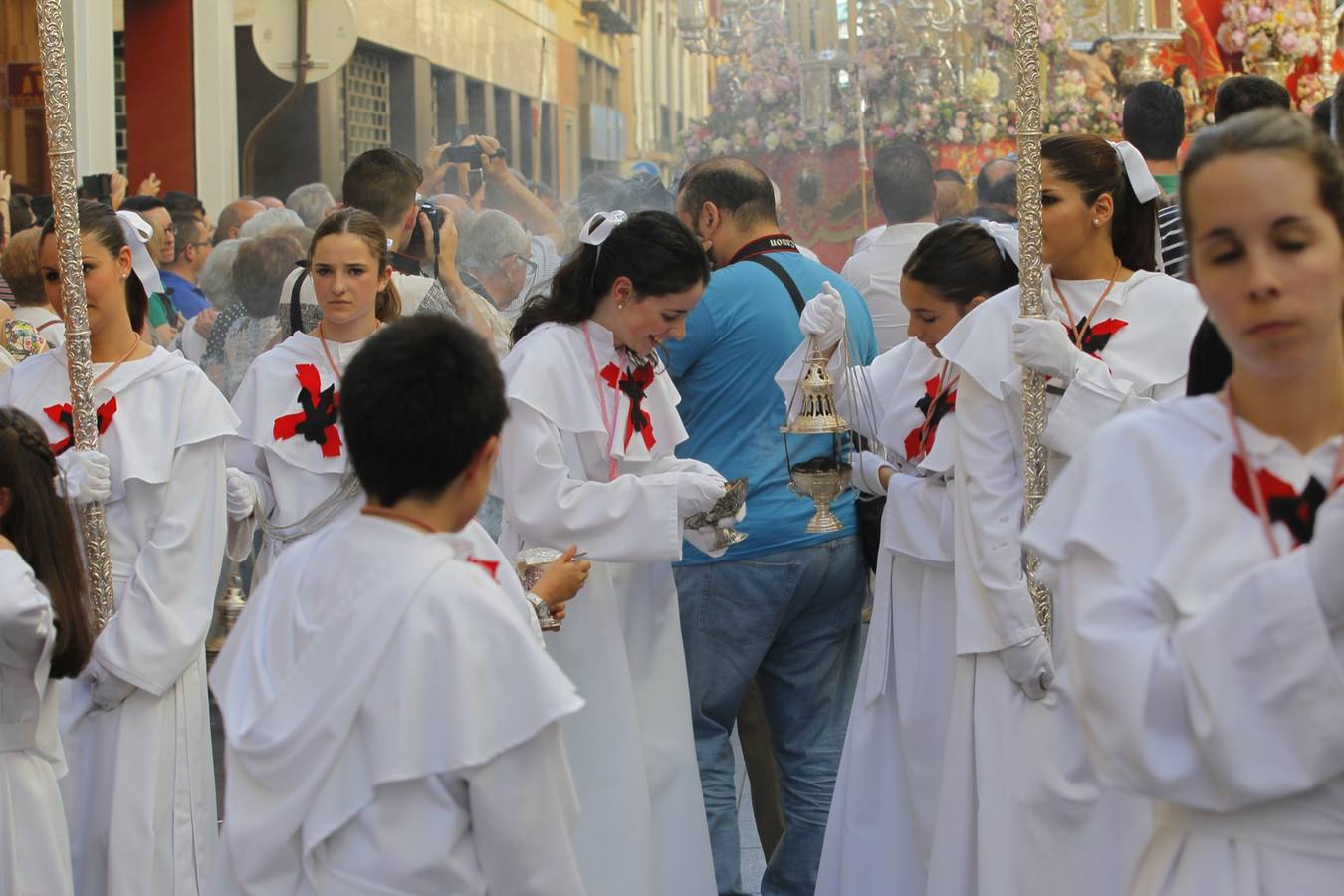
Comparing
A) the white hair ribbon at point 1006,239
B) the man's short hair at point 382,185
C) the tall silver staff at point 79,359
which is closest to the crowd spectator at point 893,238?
the man's short hair at point 382,185

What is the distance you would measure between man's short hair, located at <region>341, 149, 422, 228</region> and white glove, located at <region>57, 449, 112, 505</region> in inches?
82.8

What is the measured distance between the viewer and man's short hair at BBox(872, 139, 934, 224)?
300 inches

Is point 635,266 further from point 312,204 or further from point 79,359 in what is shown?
point 312,204

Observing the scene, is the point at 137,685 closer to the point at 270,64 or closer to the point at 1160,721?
the point at 1160,721

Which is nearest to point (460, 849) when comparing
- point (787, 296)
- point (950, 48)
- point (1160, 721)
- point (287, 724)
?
point (287, 724)

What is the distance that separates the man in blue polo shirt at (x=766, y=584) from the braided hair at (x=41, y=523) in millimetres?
1750

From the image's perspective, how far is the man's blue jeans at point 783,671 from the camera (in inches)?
192

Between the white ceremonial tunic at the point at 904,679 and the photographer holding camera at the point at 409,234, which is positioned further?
the photographer holding camera at the point at 409,234

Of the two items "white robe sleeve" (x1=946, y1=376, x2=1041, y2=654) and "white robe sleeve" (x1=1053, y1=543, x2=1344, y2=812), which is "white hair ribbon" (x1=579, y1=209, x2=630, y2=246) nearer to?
"white robe sleeve" (x1=946, y1=376, x2=1041, y2=654)

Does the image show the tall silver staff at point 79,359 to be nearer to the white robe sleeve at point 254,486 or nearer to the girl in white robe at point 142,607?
the girl in white robe at point 142,607

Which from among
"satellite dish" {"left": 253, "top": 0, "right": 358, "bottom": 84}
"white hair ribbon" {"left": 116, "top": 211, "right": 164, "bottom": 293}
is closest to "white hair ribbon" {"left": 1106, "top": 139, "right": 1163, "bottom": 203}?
"white hair ribbon" {"left": 116, "top": 211, "right": 164, "bottom": 293}

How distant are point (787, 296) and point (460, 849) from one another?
278cm

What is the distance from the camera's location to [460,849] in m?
2.55

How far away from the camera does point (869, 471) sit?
4.86 meters
